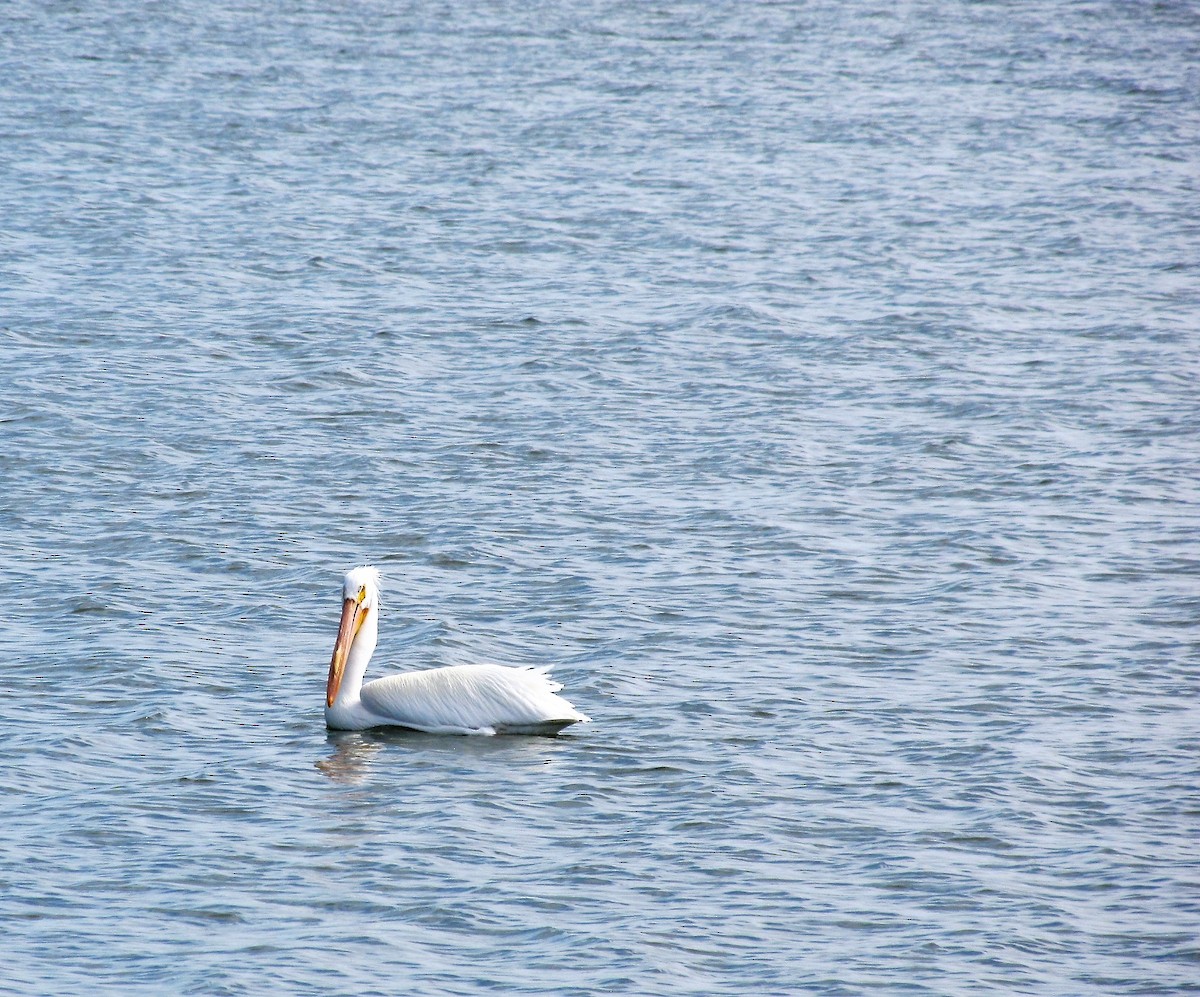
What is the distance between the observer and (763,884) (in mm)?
9578

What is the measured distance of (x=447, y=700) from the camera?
11.6 m

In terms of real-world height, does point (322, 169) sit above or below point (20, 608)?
above

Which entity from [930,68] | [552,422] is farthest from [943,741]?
[930,68]

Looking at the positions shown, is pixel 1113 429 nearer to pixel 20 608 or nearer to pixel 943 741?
pixel 943 741

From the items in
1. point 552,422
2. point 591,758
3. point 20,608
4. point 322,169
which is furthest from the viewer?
point 322,169

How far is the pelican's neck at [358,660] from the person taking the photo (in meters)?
11.6

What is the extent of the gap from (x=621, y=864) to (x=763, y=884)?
0.68 metres

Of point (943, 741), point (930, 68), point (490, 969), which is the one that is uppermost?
→ point (930, 68)

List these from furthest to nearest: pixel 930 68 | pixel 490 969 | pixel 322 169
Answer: pixel 930 68 → pixel 322 169 → pixel 490 969

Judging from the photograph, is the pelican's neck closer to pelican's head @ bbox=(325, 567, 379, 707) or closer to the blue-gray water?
pelican's head @ bbox=(325, 567, 379, 707)

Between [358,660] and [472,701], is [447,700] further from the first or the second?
[358,660]

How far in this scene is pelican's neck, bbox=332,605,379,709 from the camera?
11.6 m

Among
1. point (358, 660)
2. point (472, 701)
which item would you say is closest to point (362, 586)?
point (358, 660)

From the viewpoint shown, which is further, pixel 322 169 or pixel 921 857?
pixel 322 169
